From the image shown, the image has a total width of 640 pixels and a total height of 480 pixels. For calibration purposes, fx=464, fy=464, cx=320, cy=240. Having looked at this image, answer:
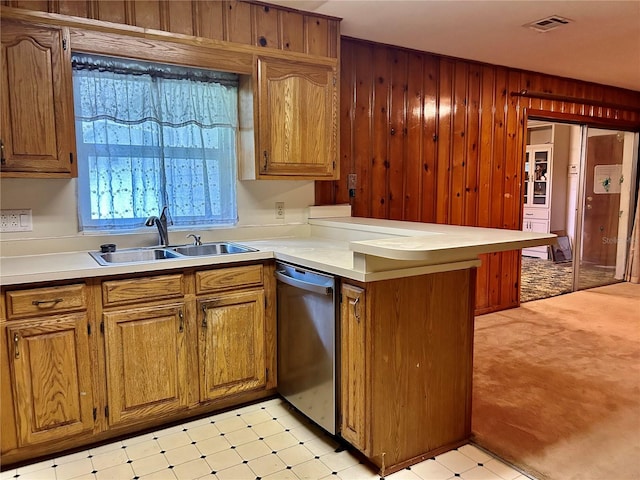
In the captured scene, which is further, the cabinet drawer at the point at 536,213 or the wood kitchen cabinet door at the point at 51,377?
the cabinet drawer at the point at 536,213

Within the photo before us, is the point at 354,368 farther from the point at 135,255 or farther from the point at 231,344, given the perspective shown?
the point at 135,255

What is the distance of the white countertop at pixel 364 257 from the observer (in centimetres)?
185

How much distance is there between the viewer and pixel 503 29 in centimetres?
327

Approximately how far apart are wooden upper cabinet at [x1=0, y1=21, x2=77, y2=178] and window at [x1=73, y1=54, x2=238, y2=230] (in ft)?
0.86

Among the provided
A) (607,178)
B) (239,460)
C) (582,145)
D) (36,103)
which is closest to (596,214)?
(607,178)

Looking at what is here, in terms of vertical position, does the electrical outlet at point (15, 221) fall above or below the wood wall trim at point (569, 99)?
below

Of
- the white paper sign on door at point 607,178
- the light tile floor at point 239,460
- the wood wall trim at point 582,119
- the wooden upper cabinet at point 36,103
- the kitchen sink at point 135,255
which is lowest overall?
the light tile floor at point 239,460

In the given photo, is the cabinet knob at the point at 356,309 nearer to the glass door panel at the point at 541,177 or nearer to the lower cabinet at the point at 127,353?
the lower cabinet at the point at 127,353

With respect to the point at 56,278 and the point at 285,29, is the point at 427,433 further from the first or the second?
the point at 285,29

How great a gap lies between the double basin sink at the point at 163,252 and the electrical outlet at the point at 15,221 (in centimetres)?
35

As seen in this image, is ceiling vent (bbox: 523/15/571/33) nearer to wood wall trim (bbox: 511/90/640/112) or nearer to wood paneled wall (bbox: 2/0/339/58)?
wood wall trim (bbox: 511/90/640/112)

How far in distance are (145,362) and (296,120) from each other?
5.47 ft

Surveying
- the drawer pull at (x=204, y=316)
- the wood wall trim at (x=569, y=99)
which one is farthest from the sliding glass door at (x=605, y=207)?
the drawer pull at (x=204, y=316)

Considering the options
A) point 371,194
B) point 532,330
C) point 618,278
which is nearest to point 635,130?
point 618,278
